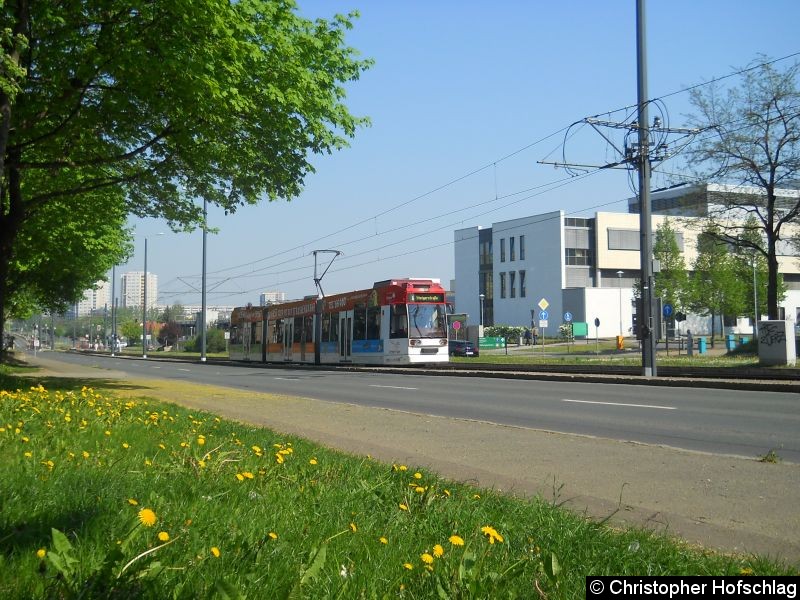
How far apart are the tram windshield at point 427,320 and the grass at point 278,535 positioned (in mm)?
24709

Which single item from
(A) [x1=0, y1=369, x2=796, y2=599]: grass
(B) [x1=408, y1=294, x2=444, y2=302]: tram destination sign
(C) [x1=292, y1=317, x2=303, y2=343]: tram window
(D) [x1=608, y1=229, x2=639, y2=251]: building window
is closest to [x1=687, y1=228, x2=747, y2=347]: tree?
(D) [x1=608, y1=229, x2=639, y2=251]: building window

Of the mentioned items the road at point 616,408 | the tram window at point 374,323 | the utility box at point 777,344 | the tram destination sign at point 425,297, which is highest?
the tram destination sign at point 425,297

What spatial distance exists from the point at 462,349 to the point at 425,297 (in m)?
22.8

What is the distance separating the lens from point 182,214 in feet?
61.8

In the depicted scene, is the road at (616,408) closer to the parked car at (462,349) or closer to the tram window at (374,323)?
the tram window at (374,323)

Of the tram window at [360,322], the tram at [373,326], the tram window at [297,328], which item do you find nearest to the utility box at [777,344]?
the tram at [373,326]

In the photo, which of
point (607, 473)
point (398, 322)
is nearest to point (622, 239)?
point (398, 322)

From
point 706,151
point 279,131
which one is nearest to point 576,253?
point 706,151

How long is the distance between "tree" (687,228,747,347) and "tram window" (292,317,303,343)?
3806cm

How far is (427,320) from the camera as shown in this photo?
106 ft

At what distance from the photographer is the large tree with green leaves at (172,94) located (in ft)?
40.1

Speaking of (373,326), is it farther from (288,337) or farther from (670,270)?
(670,270)

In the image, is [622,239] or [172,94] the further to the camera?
[622,239]

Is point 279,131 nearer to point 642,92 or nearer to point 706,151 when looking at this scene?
point 642,92
